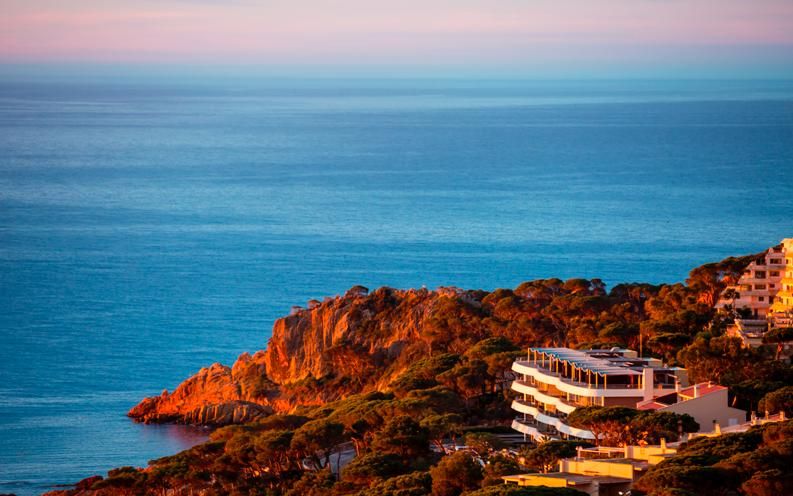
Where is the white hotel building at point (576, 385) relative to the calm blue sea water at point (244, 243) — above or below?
below

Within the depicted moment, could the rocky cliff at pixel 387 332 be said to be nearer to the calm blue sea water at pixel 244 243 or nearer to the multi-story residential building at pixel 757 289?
the multi-story residential building at pixel 757 289

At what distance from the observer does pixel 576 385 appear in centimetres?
3734

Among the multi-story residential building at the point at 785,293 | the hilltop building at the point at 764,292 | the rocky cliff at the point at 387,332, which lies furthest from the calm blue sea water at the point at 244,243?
the multi-story residential building at the point at 785,293

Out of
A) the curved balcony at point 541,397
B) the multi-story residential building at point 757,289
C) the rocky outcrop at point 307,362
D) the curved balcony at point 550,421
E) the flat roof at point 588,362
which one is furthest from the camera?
the rocky outcrop at point 307,362

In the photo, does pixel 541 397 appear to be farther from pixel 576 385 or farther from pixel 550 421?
pixel 550 421

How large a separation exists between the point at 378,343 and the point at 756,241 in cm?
5317

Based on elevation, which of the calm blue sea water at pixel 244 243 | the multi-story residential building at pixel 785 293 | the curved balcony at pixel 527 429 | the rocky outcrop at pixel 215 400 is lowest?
the curved balcony at pixel 527 429

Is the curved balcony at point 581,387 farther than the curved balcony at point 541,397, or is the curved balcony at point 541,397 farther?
the curved balcony at point 541,397

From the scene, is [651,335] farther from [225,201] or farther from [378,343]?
[225,201]

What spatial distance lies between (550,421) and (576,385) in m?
1.19

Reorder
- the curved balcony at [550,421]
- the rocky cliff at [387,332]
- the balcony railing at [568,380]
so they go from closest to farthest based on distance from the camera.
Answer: the curved balcony at [550,421] < the balcony railing at [568,380] < the rocky cliff at [387,332]

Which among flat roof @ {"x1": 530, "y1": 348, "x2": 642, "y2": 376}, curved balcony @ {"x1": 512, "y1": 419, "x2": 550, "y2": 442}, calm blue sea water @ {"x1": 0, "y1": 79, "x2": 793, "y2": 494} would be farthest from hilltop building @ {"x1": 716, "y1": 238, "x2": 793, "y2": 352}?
calm blue sea water @ {"x1": 0, "y1": 79, "x2": 793, "y2": 494}

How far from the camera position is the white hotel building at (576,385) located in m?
36.6

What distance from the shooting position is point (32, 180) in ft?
507
